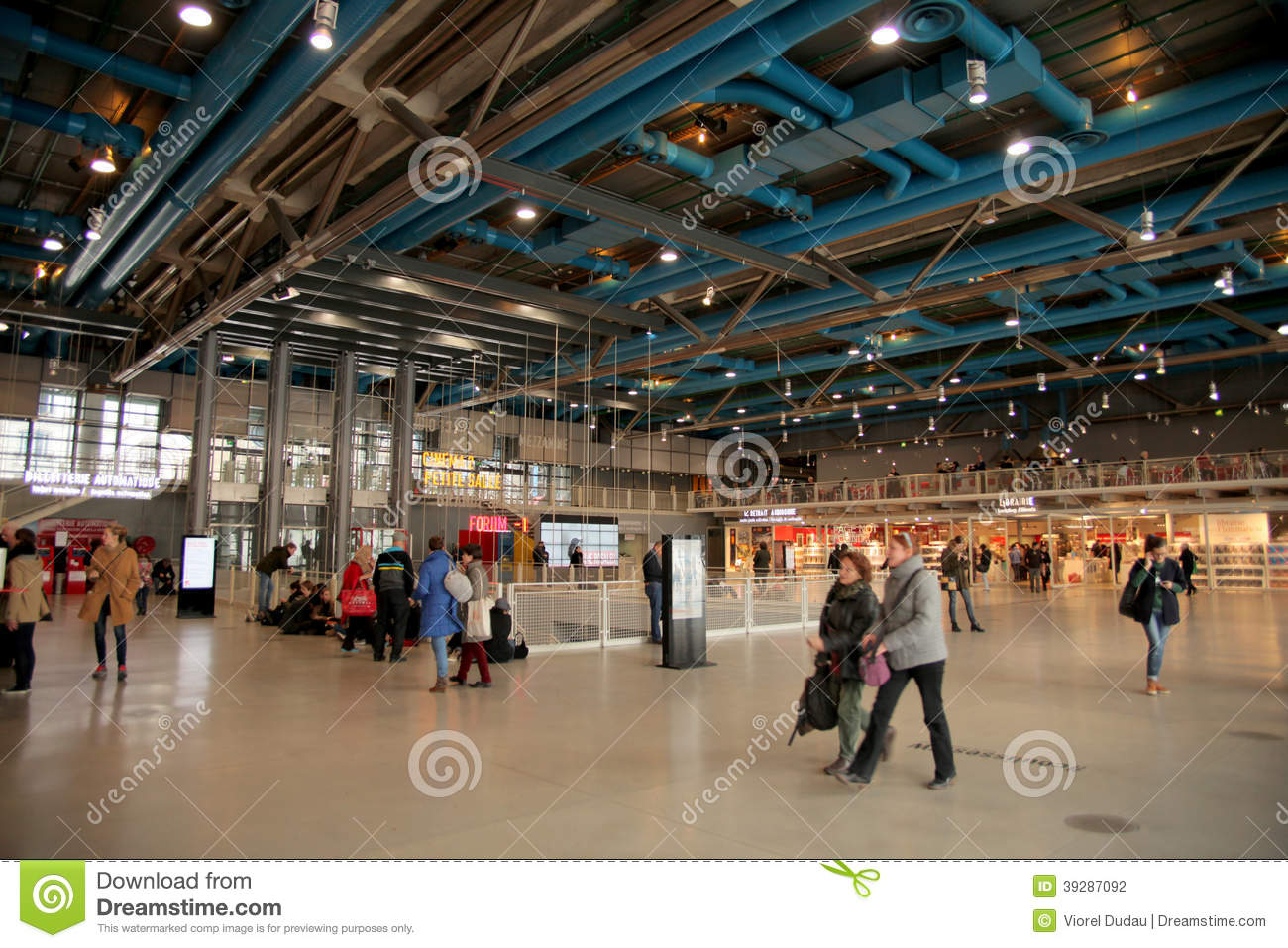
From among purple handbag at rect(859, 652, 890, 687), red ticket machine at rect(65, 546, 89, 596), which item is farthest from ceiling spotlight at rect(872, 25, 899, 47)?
red ticket machine at rect(65, 546, 89, 596)

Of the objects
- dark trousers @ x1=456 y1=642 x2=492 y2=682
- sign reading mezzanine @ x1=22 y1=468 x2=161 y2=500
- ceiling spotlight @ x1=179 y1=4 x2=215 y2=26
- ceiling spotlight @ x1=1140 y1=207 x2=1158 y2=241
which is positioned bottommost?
dark trousers @ x1=456 y1=642 x2=492 y2=682

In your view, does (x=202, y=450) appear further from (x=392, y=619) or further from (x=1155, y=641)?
(x=1155, y=641)

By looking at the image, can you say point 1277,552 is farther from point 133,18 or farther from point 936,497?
point 133,18

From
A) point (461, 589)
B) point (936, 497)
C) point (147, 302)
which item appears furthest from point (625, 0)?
point (936, 497)

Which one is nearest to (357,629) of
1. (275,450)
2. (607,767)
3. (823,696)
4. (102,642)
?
(102,642)

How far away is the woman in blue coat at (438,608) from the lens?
7418mm

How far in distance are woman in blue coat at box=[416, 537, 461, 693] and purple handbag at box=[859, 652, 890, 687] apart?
14.4 feet

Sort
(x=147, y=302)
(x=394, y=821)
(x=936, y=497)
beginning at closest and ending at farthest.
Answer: (x=394, y=821) < (x=147, y=302) < (x=936, y=497)

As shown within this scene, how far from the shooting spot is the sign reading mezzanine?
63.0 feet

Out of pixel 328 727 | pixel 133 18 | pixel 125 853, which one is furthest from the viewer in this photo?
pixel 133 18

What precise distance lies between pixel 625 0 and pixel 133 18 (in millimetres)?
5467

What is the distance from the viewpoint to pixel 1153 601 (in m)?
7.03

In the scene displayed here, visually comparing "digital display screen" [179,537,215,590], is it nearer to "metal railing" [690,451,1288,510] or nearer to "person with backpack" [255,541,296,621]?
"person with backpack" [255,541,296,621]

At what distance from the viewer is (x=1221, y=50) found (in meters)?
8.66
